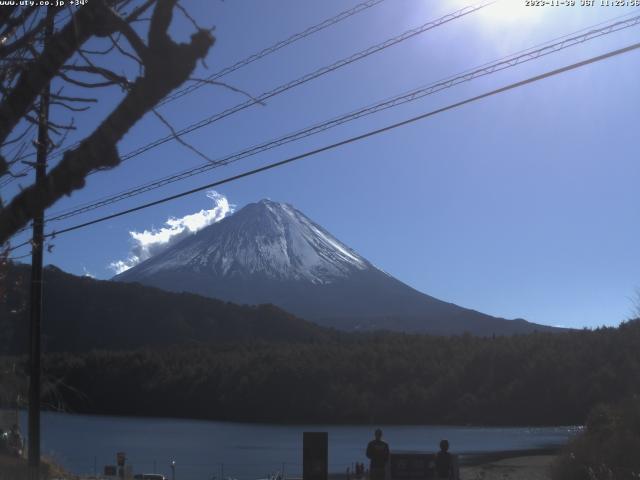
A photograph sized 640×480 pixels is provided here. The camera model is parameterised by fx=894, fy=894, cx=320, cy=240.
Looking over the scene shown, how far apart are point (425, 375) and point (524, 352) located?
11239 mm

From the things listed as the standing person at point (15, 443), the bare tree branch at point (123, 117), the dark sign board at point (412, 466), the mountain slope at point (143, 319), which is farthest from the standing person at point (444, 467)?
the mountain slope at point (143, 319)

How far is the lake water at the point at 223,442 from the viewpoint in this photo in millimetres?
44688

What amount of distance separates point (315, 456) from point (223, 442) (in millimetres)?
52423

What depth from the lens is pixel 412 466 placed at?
41.7 ft

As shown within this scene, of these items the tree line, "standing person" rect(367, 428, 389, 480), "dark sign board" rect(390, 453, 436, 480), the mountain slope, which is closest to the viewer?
"dark sign board" rect(390, 453, 436, 480)

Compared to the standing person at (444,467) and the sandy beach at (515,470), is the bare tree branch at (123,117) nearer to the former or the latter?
the standing person at (444,467)

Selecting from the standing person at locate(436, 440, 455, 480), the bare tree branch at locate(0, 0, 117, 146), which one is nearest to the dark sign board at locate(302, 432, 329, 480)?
the standing person at locate(436, 440, 455, 480)

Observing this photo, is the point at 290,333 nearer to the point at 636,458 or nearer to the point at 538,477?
the point at 538,477

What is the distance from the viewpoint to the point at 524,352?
274ft

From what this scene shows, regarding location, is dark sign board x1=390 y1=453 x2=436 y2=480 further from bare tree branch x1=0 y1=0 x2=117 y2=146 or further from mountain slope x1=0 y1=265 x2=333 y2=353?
mountain slope x1=0 y1=265 x2=333 y2=353

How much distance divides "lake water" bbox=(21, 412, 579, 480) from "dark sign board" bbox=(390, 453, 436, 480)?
2440cm

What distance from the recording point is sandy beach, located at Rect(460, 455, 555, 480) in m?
26.5

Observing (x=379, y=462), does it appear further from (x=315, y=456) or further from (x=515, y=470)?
(x=515, y=470)

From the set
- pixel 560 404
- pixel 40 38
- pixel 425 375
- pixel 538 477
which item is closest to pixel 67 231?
pixel 40 38
